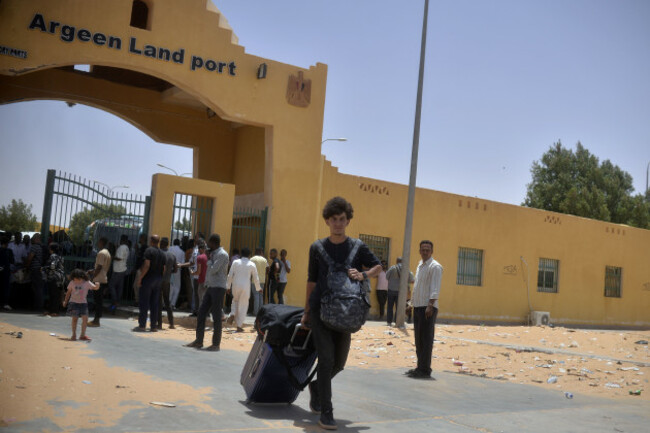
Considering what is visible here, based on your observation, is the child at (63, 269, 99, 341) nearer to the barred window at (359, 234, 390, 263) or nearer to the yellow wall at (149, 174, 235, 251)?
the yellow wall at (149, 174, 235, 251)

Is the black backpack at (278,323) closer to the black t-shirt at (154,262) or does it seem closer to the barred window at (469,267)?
the black t-shirt at (154,262)

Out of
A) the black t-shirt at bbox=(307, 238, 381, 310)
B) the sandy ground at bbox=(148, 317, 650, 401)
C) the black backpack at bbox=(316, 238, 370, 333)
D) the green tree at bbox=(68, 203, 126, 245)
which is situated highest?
the green tree at bbox=(68, 203, 126, 245)

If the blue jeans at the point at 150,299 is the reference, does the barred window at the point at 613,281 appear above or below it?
above

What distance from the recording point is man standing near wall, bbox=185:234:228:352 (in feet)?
34.1

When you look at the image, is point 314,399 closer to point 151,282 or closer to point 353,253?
point 353,253

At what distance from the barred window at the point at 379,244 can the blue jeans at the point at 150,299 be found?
32.0ft

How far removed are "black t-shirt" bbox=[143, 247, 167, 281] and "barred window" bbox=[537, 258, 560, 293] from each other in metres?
17.8

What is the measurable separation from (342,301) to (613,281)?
27258mm

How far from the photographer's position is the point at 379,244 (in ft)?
71.2

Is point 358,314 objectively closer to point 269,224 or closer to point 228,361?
point 228,361

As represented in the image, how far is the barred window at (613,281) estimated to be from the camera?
95.5 feet

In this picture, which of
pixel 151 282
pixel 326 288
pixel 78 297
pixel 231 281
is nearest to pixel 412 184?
pixel 231 281

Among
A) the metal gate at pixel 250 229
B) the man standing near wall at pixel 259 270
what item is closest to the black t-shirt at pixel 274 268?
the man standing near wall at pixel 259 270

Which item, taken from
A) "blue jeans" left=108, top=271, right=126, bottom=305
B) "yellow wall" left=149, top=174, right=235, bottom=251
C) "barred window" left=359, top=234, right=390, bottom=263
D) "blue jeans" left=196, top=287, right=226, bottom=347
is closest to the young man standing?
"blue jeans" left=196, top=287, right=226, bottom=347
